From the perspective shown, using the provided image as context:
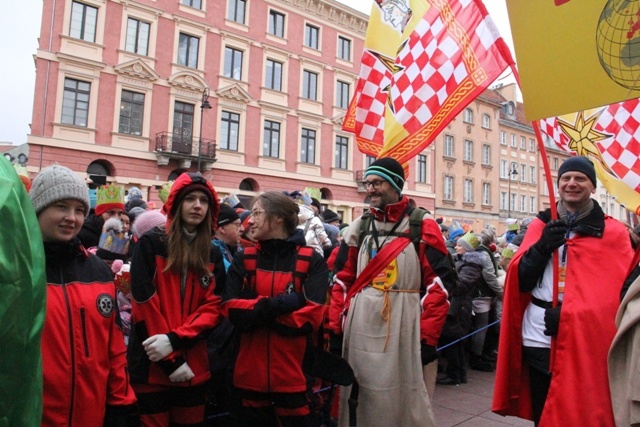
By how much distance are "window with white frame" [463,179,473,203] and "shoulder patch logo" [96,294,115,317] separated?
3699cm

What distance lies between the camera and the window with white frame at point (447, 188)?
1390 inches

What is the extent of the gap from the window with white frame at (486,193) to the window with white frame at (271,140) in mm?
20385

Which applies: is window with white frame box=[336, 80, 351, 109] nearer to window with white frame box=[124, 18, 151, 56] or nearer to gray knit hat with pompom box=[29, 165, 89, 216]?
window with white frame box=[124, 18, 151, 56]

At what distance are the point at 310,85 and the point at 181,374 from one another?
26.9 meters

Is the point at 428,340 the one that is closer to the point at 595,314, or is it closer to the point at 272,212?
the point at 595,314

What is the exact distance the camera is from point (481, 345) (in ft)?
21.0

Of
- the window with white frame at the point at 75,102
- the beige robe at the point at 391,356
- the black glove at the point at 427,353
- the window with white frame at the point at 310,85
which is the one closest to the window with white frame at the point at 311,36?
the window with white frame at the point at 310,85

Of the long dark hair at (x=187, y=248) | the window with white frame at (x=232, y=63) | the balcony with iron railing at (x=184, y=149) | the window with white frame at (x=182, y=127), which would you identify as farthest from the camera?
the window with white frame at (x=232, y=63)

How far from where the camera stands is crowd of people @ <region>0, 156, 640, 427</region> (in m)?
2.07

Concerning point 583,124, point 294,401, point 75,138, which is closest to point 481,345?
point 583,124

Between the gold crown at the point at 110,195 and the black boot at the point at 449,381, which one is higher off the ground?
the gold crown at the point at 110,195

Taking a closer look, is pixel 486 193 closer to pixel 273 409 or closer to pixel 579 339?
pixel 579 339

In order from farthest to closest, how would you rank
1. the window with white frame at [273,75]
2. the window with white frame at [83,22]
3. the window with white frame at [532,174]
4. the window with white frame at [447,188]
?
the window with white frame at [532,174] < the window with white frame at [447,188] < the window with white frame at [273,75] < the window with white frame at [83,22]

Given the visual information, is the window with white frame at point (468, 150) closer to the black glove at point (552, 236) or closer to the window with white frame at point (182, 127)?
the window with white frame at point (182, 127)
